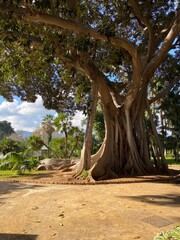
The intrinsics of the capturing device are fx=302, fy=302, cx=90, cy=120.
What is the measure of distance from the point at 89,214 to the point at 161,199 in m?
2.08

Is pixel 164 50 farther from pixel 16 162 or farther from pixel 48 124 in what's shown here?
pixel 48 124

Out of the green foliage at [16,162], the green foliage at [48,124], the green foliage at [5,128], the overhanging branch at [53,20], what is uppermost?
the green foliage at [5,128]

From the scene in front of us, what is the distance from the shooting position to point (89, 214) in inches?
219

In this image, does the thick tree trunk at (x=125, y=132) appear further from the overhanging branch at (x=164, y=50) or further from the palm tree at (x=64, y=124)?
the palm tree at (x=64, y=124)

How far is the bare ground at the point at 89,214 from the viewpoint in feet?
14.8

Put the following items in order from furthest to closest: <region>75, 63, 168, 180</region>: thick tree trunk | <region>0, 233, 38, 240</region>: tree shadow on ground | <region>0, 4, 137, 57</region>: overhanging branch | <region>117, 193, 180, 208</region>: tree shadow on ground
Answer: <region>75, 63, 168, 180</region>: thick tree trunk, <region>0, 4, 137, 57</region>: overhanging branch, <region>117, 193, 180, 208</region>: tree shadow on ground, <region>0, 233, 38, 240</region>: tree shadow on ground

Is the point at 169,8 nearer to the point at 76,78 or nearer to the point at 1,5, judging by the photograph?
the point at 76,78

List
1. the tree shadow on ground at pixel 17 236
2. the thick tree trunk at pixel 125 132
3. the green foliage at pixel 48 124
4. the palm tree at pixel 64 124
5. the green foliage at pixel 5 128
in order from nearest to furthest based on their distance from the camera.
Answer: the tree shadow on ground at pixel 17 236 < the thick tree trunk at pixel 125 132 < the palm tree at pixel 64 124 < the green foliage at pixel 48 124 < the green foliage at pixel 5 128

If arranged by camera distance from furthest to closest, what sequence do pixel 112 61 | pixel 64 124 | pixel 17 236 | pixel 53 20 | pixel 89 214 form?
1. pixel 64 124
2. pixel 112 61
3. pixel 53 20
4. pixel 89 214
5. pixel 17 236

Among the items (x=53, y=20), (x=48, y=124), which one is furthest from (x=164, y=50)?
(x=48, y=124)

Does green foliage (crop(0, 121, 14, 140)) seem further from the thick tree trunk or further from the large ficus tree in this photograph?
the thick tree trunk

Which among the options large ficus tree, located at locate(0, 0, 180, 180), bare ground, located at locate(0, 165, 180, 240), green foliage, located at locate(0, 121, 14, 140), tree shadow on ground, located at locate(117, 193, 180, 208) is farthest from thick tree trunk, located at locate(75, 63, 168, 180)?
green foliage, located at locate(0, 121, 14, 140)

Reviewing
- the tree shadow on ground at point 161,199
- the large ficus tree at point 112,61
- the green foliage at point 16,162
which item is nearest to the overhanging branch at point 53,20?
the large ficus tree at point 112,61

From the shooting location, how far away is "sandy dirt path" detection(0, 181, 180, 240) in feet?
14.8
